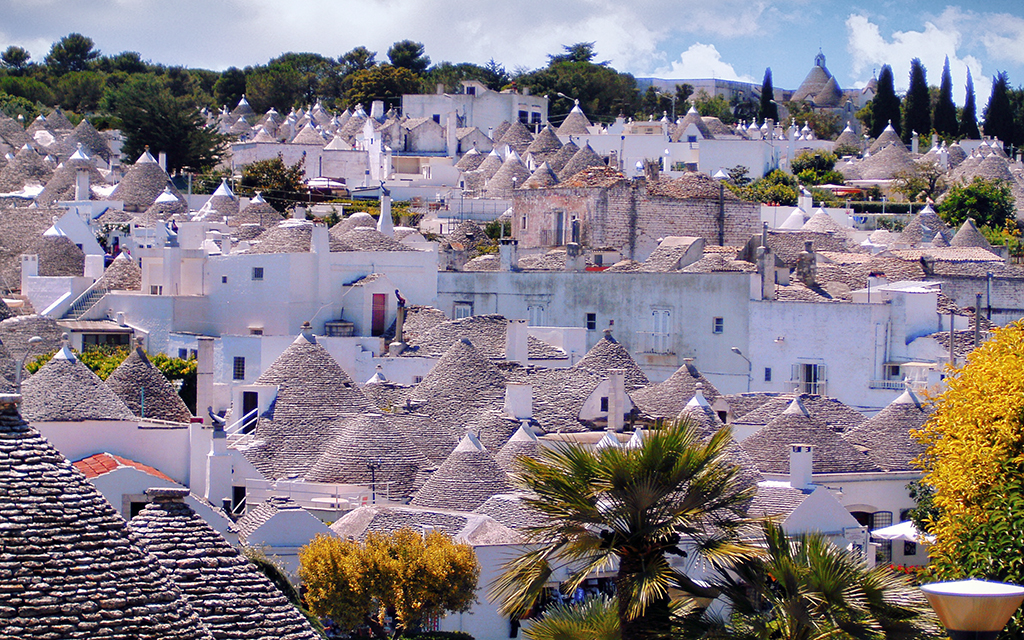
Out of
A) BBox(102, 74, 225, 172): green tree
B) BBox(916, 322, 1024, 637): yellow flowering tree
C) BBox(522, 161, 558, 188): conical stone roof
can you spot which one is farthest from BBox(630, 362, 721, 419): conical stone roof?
BBox(102, 74, 225, 172): green tree

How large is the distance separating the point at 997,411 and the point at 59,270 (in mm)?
44289

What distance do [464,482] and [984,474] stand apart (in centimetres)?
1518

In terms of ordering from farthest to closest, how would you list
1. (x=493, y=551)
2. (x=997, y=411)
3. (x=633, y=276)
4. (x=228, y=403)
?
(x=633, y=276), (x=228, y=403), (x=493, y=551), (x=997, y=411)

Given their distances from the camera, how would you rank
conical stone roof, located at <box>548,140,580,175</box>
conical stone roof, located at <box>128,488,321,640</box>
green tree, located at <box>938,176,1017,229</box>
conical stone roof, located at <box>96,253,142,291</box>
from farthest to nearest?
conical stone roof, located at <box>548,140,580,175</box> < green tree, located at <box>938,176,1017,229</box> < conical stone roof, located at <box>96,253,142,291</box> < conical stone roof, located at <box>128,488,321,640</box>

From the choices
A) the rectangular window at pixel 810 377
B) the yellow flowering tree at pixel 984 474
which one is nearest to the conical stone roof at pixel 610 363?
the rectangular window at pixel 810 377

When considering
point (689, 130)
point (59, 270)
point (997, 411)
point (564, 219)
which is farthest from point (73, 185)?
point (997, 411)

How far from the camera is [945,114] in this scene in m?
99.4

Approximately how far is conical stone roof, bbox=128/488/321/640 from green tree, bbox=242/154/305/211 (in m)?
58.1

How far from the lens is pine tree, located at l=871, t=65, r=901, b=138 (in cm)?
10006

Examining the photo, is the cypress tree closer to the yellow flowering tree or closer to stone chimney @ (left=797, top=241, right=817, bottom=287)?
stone chimney @ (left=797, top=241, right=817, bottom=287)

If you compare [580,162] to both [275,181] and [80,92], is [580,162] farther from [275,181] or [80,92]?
[80,92]

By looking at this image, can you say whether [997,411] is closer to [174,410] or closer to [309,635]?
[309,635]

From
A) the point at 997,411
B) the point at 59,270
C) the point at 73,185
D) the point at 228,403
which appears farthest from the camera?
the point at 73,185

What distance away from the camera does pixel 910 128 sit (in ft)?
323
